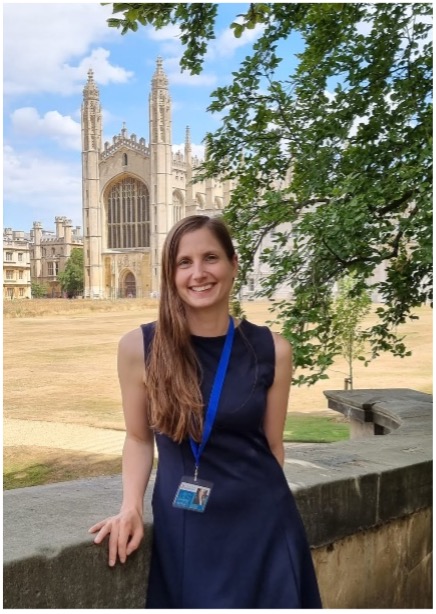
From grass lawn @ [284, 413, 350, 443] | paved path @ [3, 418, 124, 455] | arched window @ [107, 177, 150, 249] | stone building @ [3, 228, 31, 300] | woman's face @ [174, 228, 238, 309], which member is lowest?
paved path @ [3, 418, 124, 455]

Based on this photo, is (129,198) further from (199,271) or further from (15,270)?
(199,271)

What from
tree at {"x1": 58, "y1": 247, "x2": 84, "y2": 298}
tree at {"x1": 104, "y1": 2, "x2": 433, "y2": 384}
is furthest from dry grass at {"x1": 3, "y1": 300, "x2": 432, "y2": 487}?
tree at {"x1": 58, "y1": 247, "x2": 84, "y2": 298}

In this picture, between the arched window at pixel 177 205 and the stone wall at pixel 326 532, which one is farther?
the arched window at pixel 177 205

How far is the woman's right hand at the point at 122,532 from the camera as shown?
1377mm

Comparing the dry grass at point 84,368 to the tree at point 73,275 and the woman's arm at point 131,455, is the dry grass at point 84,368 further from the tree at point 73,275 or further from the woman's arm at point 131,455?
the tree at point 73,275

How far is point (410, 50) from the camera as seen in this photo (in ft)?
13.0

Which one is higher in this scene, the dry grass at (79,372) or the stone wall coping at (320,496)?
the stone wall coping at (320,496)

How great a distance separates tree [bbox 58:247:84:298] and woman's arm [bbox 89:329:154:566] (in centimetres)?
7476

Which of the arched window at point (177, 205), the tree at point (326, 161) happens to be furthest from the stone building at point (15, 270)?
the tree at point (326, 161)

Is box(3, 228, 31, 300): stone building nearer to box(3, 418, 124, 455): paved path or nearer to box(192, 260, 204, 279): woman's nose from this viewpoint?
box(3, 418, 124, 455): paved path

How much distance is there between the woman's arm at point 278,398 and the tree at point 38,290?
69.3 m

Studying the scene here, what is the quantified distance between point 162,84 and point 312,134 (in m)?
66.0

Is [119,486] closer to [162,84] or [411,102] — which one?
[411,102]

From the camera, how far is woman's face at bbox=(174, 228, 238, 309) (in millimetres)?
1387
